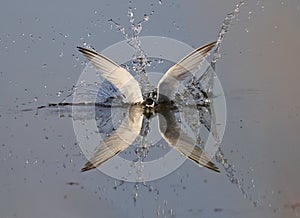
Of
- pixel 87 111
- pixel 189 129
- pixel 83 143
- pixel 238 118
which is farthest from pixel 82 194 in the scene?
pixel 238 118

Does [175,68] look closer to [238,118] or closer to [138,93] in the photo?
[138,93]

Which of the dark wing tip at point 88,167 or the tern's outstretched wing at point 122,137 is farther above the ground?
the tern's outstretched wing at point 122,137

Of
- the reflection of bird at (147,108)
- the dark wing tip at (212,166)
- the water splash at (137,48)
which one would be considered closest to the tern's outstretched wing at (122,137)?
the reflection of bird at (147,108)

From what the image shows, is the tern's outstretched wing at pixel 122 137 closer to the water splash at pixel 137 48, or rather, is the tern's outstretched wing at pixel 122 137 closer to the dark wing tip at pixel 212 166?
the water splash at pixel 137 48

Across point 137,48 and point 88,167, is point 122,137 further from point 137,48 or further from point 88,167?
point 137,48

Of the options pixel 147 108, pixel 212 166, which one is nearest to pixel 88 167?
pixel 147 108

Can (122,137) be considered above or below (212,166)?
above
